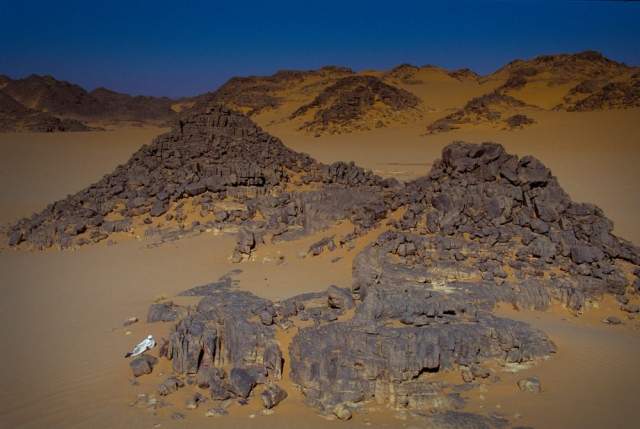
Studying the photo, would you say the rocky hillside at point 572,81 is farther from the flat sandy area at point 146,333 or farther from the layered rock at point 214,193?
the layered rock at point 214,193

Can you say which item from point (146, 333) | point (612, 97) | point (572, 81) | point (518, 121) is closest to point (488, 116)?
point (518, 121)

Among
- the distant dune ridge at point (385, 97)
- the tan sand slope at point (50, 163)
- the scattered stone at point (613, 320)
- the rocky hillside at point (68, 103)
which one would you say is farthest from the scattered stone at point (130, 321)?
the rocky hillside at point (68, 103)

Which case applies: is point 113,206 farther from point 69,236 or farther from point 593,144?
point 593,144

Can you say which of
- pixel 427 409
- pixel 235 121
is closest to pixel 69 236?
pixel 235 121

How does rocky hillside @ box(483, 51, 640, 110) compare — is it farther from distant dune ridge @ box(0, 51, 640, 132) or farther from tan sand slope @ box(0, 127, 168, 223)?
tan sand slope @ box(0, 127, 168, 223)

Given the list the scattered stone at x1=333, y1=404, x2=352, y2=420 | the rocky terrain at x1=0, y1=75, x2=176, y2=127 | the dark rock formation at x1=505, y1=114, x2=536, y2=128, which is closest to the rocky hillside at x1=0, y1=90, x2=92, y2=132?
the rocky terrain at x1=0, y1=75, x2=176, y2=127
